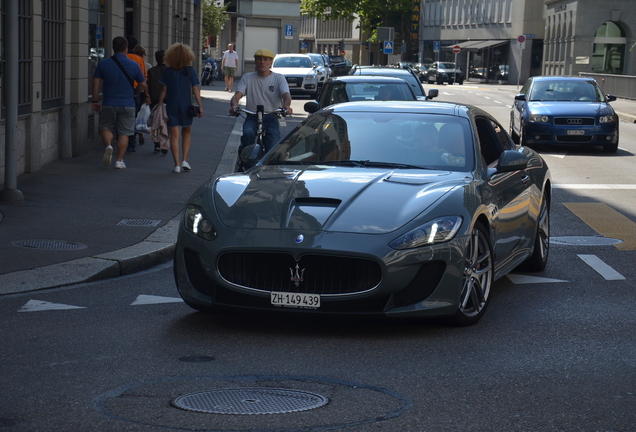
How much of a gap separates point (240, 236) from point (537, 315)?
6.88ft

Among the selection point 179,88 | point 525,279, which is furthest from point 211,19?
point 525,279

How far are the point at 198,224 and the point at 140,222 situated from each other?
13.4ft

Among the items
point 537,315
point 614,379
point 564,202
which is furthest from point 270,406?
point 564,202

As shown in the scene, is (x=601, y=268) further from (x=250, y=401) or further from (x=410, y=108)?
(x=250, y=401)

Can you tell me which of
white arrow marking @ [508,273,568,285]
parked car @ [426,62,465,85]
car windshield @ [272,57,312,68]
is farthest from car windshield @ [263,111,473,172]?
parked car @ [426,62,465,85]

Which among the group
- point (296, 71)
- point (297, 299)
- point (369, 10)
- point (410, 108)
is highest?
point (369, 10)

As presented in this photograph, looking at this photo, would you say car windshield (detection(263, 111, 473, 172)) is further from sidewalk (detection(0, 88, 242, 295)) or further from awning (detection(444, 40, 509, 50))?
awning (detection(444, 40, 509, 50))

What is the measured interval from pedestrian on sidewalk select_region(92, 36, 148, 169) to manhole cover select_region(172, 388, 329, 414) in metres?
9.91

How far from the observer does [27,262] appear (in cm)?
823

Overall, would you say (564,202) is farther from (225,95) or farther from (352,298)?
(225,95)

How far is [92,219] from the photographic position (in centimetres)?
1030

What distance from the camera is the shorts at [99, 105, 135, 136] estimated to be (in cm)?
A: 1463

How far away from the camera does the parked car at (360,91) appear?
56.7 feet

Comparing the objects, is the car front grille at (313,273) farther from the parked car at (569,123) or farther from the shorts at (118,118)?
the parked car at (569,123)
